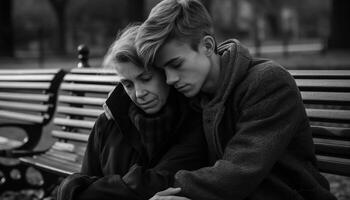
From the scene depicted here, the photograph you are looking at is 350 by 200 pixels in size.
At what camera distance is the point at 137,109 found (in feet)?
8.79

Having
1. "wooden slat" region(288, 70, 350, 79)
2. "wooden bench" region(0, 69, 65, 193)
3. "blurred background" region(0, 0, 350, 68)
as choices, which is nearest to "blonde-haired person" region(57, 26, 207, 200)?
"wooden slat" region(288, 70, 350, 79)

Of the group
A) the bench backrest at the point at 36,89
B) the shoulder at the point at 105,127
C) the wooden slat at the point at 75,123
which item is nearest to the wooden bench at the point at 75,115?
the wooden slat at the point at 75,123

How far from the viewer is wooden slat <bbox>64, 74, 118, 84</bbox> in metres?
3.98

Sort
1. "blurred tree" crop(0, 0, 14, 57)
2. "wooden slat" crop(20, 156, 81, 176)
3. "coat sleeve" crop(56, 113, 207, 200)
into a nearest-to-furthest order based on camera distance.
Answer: "coat sleeve" crop(56, 113, 207, 200), "wooden slat" crop(20, 156, 81, 176), "blurred tree" crop(0, 0, 14, 57)

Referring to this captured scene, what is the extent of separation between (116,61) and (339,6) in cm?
1676

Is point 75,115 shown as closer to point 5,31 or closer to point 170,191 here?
point 170,191

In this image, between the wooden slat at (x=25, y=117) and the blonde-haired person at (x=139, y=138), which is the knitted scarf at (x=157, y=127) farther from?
the wooden slat at (x=25, y=117)

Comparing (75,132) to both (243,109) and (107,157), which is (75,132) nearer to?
(107,157)

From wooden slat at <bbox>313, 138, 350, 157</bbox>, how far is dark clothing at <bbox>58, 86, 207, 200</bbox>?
0.71m

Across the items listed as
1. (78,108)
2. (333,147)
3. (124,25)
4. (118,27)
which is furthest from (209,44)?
(118,27)

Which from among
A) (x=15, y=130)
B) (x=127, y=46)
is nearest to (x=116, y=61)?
(x=127, y=46)

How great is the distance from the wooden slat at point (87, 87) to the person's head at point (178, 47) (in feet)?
5.22

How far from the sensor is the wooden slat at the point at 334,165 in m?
2.79

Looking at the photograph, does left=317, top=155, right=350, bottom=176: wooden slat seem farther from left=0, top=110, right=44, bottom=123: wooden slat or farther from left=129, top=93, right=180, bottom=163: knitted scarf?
left=0, top=110, right=44, bottom=123: wooden slat
